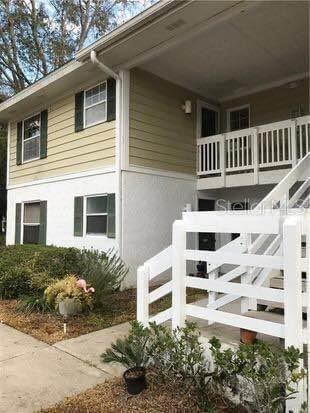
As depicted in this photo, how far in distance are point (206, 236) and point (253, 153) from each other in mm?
2936

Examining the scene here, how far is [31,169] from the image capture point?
12.8 metres

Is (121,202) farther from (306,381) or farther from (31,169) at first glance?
(306,381)

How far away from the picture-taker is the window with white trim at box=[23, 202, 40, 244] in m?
12.6

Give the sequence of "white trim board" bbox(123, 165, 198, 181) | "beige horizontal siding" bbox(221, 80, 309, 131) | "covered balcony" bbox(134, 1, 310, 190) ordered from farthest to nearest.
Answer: "beige horizontal siding" bbox(221, 80, 309, 131), "white trim board" bbox(123, 165, 198, 181), "covered balcony" bbox(134, 1, 310, 190)

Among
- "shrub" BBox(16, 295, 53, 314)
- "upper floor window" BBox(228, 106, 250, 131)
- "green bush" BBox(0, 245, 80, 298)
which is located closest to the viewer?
"shrub" BBox(16, 295, 53, 314)

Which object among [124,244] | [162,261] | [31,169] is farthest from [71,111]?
[162,261]

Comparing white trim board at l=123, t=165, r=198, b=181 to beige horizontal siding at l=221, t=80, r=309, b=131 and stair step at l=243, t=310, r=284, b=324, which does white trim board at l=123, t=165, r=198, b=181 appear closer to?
beige horizontal siding at l=221, t=80, r=309, b=131

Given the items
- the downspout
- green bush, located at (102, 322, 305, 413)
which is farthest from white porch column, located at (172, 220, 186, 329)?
the downspout

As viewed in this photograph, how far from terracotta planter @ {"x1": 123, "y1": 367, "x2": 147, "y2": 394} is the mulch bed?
5 cm

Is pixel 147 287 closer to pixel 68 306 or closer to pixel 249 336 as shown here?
pixel 249 336

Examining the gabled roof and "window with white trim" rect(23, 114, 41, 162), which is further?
"window with white trim" rect(23, 114, 41, 162)

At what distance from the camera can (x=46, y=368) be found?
15.1 ft

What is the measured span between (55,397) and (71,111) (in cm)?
865

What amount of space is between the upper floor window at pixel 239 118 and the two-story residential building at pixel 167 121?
0.11 ft
